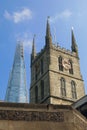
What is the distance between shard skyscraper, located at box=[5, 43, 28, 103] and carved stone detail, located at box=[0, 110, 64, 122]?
241ft

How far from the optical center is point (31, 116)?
8.56 m

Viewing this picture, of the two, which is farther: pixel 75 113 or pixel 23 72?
pixel 23 72

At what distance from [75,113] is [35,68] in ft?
181

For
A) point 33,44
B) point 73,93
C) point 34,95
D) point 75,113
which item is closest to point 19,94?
point 33,44

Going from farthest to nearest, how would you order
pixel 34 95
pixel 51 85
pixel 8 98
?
pixel 8 98, pixel 34 95, pixel 51 85

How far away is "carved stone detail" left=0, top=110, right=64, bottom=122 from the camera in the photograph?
845 centimetres

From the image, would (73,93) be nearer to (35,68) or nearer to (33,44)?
(35,68)

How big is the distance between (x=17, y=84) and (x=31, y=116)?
79479 mm

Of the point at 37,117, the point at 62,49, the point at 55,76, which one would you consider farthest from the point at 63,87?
the point at 37,117

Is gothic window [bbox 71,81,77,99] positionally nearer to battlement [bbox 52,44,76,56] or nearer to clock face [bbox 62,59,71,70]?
clock face [bbox 62,59,71,70]

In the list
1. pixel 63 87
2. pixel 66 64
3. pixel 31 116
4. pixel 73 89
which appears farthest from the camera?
pixel 66 64

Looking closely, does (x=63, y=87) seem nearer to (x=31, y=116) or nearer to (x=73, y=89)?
(x=73, y=89)

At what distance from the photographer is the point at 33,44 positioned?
71.8m

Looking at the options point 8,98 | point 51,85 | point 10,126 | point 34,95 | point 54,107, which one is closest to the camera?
point 10,126
